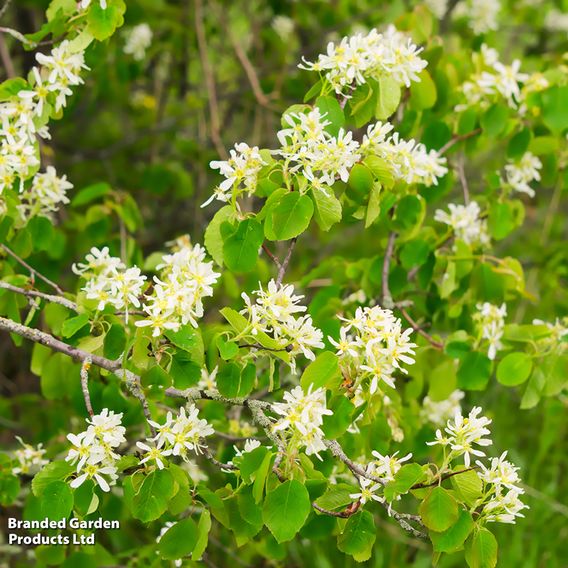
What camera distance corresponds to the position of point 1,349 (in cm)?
327

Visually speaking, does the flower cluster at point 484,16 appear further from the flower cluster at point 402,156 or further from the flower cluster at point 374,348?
the flower cluster at point 374,348

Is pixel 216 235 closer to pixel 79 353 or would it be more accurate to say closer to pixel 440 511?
pixel 79 353

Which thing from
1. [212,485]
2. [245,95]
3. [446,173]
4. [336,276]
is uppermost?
[245,95]

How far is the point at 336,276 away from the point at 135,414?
59 cm

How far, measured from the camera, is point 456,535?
120 cm

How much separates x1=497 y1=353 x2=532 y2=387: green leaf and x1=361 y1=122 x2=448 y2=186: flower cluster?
409mm

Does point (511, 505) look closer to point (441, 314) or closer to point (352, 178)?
point (352, 178)

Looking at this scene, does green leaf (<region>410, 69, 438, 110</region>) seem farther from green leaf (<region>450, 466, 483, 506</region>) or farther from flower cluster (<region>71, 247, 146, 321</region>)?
green leaf (<region>450, 466, 483, 506</region>)

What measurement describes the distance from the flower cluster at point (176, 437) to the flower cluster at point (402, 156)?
1.74 ft

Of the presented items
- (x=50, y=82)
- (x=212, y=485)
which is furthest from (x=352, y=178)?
(x=212, y=485)

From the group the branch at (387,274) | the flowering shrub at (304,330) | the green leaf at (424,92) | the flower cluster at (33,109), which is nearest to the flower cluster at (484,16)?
the flowering shrub at (304,330)

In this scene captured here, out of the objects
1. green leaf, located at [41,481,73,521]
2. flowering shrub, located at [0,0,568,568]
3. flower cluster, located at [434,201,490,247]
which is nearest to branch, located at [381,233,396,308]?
flowering shrub, located at [0,0,568,568]

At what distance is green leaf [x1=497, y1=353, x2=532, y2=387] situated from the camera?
5.41 ft

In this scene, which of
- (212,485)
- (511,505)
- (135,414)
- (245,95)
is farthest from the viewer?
(245,95)
